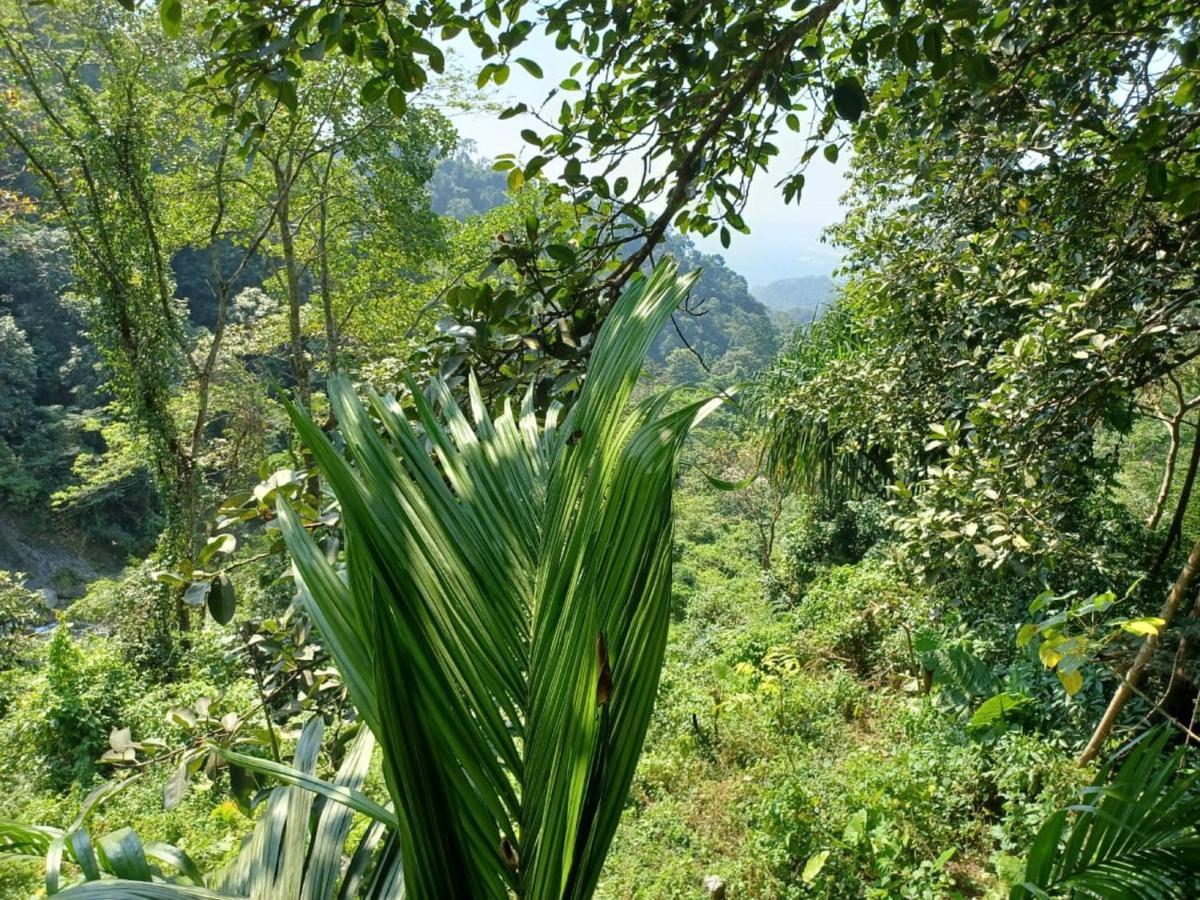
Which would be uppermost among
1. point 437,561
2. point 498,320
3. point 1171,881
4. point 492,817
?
point 498,320

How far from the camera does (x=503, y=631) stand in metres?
0.48

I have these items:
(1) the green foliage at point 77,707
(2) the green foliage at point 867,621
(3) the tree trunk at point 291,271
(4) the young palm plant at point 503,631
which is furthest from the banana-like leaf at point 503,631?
(3) the tree trunk at point 291,271

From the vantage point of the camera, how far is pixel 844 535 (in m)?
8.55

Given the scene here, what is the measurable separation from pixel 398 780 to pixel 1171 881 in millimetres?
1410

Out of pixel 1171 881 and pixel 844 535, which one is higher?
pixel 1171 881

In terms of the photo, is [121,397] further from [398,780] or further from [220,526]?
[398,780]

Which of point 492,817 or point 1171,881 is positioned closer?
point 492,817

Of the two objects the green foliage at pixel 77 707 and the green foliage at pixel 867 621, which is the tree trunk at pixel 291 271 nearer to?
the green foliage at pixel 77 707

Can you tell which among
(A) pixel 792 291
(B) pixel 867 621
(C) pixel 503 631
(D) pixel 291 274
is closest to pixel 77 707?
(D) pixel 291 274

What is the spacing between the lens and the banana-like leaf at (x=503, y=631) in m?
0.33

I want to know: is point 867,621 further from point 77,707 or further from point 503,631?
point 77,707

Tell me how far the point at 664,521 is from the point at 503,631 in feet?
0.46

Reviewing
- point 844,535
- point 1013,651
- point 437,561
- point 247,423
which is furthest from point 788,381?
point 247,423

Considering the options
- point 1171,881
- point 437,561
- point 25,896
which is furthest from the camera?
point 25,896
